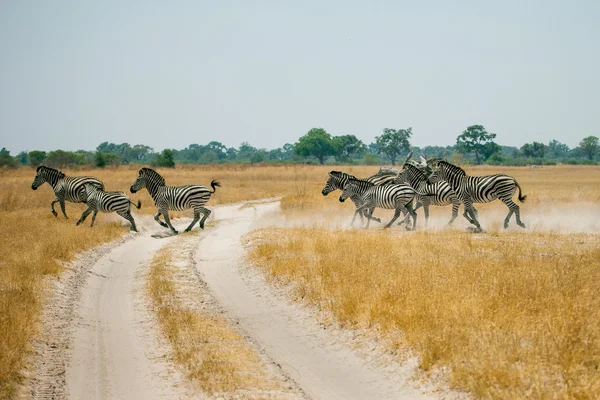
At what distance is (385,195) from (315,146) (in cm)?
11566

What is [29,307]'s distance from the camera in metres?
10.3

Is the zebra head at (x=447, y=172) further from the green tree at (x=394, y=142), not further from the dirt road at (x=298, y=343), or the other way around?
the green tree at (x=394, y=142)

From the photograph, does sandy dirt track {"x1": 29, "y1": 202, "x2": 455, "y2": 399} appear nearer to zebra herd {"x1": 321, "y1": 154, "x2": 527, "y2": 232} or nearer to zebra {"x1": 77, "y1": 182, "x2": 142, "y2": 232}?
zebra {"x1": 77, "y1": 182, "x2": 142, "y2": 232}

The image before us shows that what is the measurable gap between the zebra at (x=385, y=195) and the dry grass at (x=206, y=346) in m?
10.1

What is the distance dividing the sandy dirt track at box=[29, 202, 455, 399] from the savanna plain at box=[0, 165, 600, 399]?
41 centimetres

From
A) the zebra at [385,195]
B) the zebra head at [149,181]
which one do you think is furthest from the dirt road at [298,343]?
the zebra head at [149,181]

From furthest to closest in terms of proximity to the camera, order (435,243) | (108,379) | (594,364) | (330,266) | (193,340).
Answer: (435,243) < (330,266) < (193,340) < (108,379) < (594,364)

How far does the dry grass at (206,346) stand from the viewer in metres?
7.43

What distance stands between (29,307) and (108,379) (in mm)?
3314

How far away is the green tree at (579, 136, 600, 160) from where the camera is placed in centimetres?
14125

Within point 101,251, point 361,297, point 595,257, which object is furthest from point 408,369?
point 101,251

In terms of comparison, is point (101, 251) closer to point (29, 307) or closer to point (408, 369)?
point (29, 307)

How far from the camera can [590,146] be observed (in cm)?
14100

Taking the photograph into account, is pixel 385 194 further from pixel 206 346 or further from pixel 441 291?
pixel 206 346
